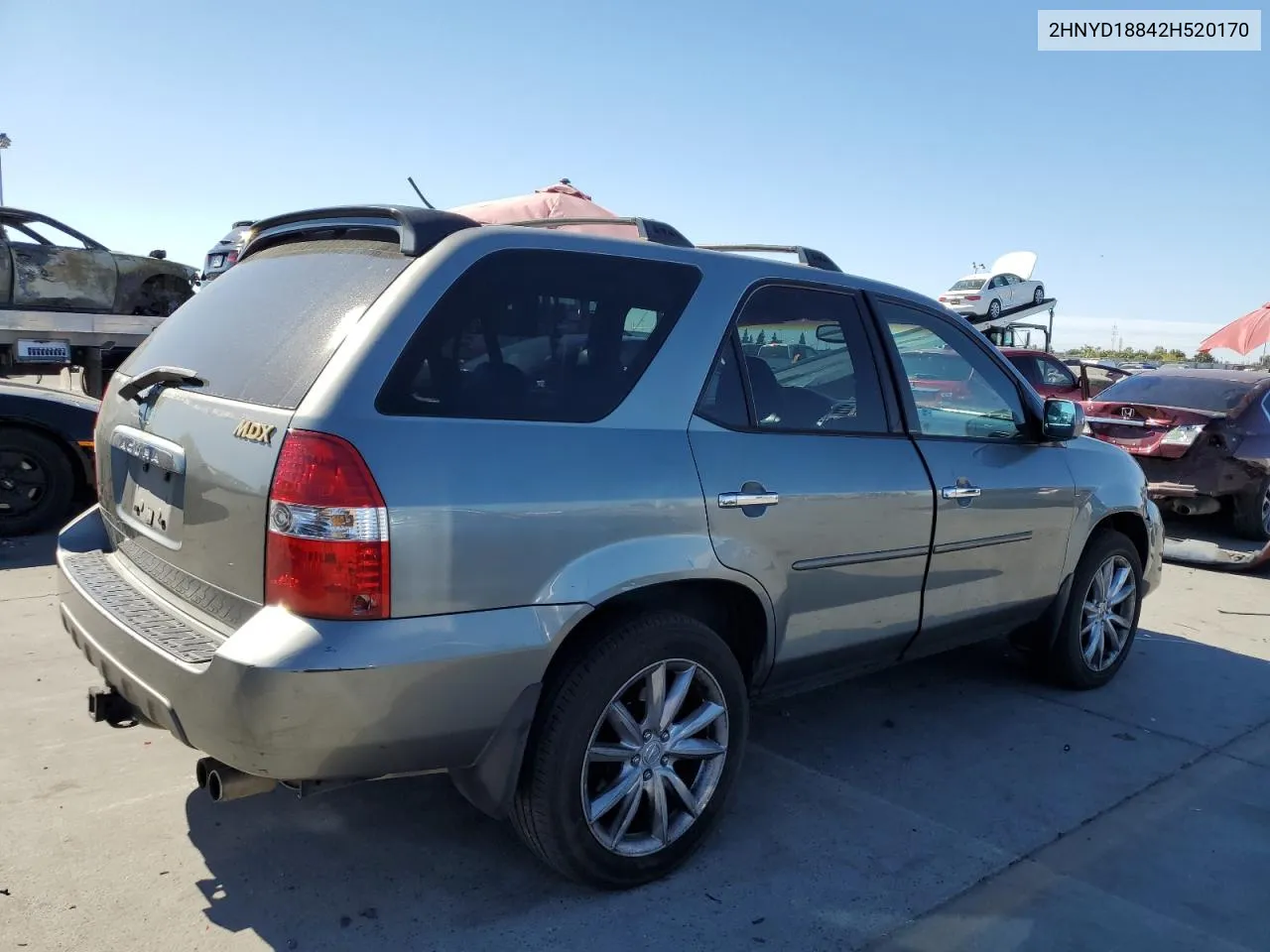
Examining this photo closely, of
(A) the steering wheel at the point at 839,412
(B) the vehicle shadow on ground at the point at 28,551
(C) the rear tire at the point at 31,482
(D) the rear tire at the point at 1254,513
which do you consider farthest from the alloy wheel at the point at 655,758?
(D) the rear tire at the point at 1254,513

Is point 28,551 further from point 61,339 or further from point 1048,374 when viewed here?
point 1048,374

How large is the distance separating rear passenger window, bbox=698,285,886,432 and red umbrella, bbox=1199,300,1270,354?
54.3ft

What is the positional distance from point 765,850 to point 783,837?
0.37ft

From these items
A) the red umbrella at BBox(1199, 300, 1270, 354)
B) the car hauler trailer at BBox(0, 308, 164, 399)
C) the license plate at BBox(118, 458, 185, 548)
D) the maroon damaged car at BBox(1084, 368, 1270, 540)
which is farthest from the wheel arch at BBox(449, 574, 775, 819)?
the red umbrella at BBox(1199, 300, 1270, 354)

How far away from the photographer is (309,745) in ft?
7.71

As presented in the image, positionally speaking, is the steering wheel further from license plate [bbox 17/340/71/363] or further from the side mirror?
license plate [bbox 17/340/71/363]

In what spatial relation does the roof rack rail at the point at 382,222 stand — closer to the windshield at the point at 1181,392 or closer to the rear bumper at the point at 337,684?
the rear bumper at the point at 337,684

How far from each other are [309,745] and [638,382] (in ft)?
4.25

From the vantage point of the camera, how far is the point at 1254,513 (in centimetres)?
861

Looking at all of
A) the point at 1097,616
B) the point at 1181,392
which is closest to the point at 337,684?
the point at 1097,616

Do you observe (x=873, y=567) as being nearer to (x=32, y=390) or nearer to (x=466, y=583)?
(x=466, y=583)

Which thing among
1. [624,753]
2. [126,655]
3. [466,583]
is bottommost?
[624,753]

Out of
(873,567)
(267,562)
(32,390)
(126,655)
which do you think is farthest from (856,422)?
(32,390)

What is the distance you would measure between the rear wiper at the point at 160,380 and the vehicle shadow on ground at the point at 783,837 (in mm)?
1361
